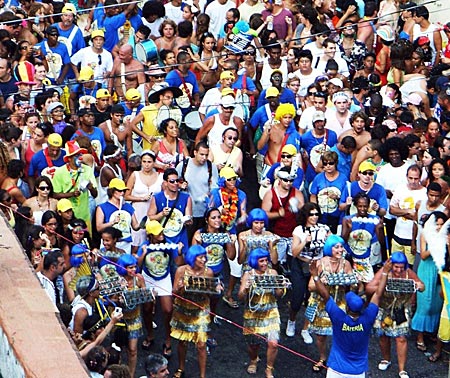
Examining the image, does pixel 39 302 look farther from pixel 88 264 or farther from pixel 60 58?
pixel 60 58

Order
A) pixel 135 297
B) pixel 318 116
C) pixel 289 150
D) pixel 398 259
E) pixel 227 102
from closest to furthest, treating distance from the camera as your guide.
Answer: pixel 135 297, pixel 398 259, pixel 289 150, pixel 227 102, pixel 318 116

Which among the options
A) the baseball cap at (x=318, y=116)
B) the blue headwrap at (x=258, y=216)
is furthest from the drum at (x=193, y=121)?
the blue headwrap at (x=258, y=216)

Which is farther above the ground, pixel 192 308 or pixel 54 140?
pixel 54 140

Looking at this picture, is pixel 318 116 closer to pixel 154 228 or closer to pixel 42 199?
pixel 154 228

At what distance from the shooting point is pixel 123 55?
51.2ft

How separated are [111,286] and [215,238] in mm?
1554

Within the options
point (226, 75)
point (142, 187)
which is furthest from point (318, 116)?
point (142, 187)

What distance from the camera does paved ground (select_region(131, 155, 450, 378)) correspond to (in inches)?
478

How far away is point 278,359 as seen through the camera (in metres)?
12.4

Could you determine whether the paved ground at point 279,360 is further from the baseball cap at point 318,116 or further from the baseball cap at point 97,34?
the baseball cap at point 97,34

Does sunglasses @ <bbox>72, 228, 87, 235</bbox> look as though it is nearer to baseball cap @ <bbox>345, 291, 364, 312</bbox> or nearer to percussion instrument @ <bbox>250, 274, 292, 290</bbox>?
percussion instrument @ <bbox>250, 274, 292, 290</bbox>

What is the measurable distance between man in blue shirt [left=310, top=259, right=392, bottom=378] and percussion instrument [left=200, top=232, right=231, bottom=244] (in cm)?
159

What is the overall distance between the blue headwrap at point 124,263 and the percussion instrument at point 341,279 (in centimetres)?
193

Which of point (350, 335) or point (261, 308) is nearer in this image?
point (350, 335)
